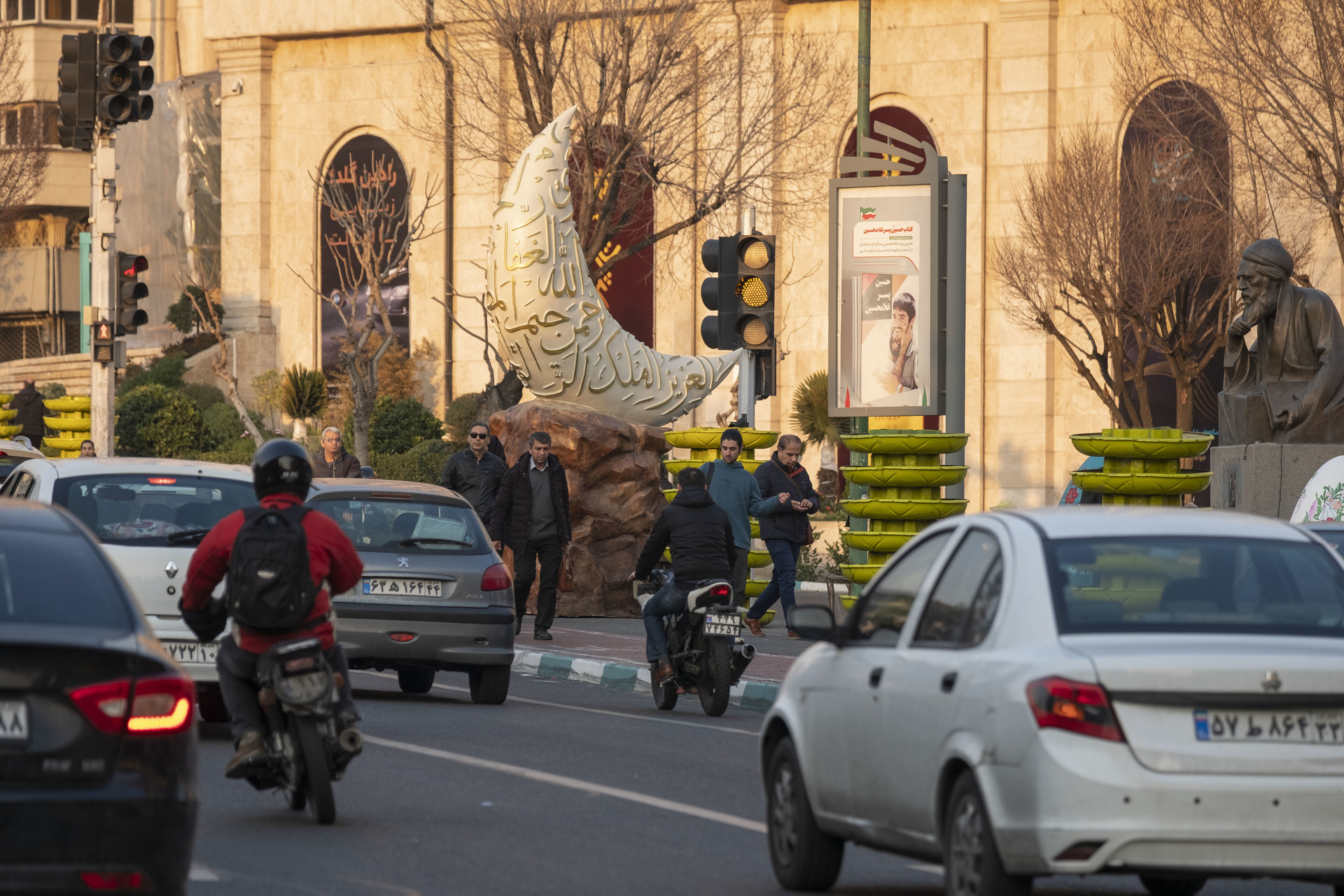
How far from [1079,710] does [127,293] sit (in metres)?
18.5

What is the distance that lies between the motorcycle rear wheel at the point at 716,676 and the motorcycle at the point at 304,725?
17.2ft

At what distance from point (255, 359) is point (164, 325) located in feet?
17.9

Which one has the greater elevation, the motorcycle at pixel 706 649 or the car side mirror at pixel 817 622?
the car side mirror at pixel 817 622

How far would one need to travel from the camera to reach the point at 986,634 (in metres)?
6.14

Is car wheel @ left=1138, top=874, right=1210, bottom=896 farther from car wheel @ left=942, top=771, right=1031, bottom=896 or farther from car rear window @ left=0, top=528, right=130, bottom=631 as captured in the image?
car rear window @ left=0, top=528, right=130, bottom=631

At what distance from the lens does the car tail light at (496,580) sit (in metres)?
14.0

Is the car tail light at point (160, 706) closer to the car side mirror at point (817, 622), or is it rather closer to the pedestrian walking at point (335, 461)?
the car side mirror at point (817, 622)

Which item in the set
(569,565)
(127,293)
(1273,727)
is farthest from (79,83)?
(1273,727)

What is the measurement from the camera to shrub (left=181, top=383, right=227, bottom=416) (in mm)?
46469

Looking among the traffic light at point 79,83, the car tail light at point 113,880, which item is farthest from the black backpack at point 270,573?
the traffic light at point 79,83

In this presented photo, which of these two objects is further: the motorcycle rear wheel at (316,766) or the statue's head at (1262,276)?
the statue's head at (1262,276)

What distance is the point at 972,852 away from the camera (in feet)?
19.9

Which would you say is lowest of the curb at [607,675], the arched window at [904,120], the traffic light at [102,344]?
the curb at [607,675]

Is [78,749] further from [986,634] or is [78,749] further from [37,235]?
[37,235]
